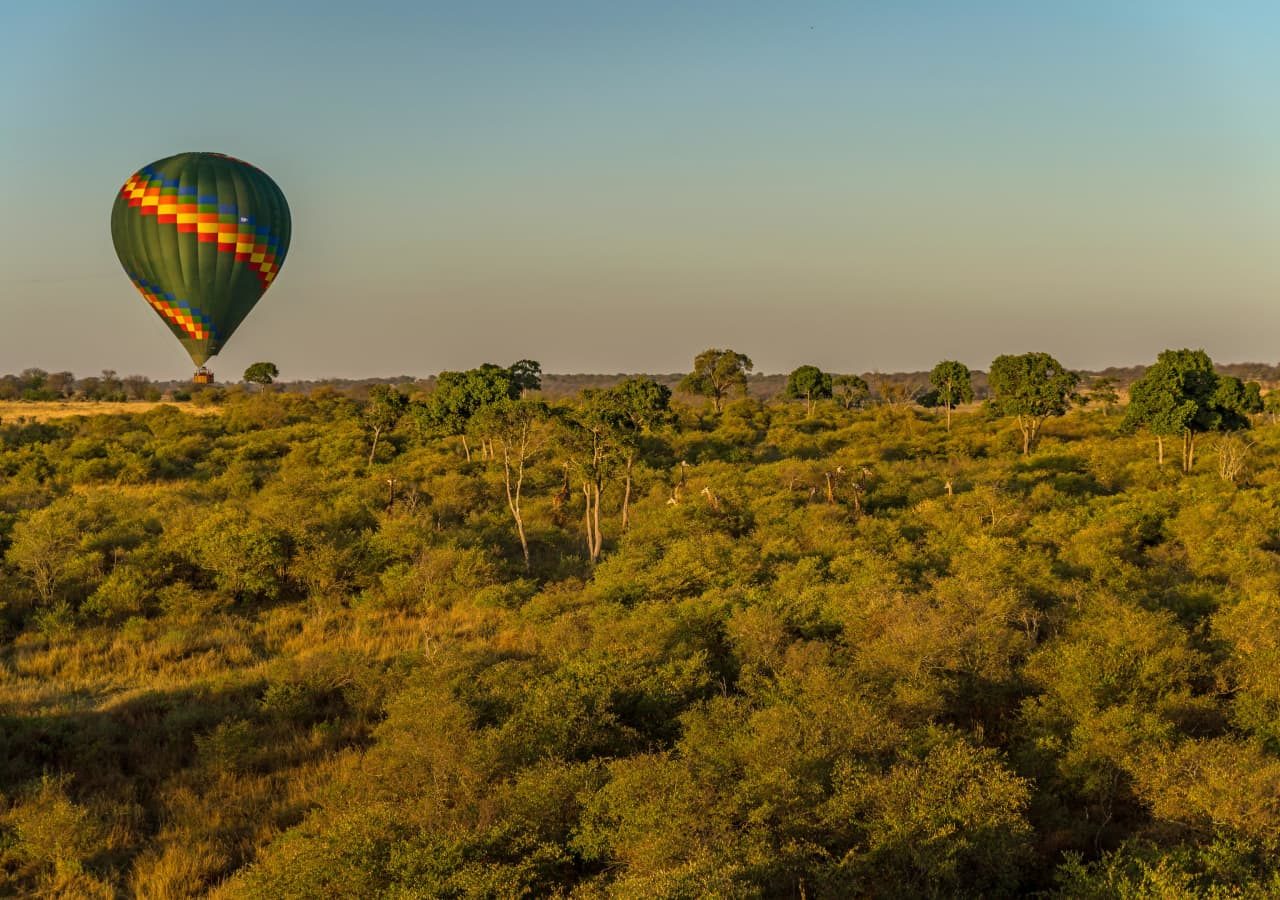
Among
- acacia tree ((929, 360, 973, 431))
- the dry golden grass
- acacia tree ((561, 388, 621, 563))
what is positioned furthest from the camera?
the dry golden grass

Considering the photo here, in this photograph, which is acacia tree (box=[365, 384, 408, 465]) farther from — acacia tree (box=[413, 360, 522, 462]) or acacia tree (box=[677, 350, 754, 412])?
acacia tree (box=[677, 350, 754, 412])

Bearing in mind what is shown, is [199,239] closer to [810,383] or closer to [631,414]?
[631,414]

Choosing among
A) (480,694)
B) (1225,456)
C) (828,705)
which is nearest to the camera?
(828,705)

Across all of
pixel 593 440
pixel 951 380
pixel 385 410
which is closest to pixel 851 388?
pixel 951 380

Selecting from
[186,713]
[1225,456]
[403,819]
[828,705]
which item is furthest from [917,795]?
[1225,456]

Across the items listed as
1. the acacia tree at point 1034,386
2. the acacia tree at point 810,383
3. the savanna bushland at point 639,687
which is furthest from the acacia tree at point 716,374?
the savanna bushland at point 639,687

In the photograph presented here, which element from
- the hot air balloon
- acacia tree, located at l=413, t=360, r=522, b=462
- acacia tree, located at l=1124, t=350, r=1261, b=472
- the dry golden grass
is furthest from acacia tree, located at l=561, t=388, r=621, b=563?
the dry golden grass

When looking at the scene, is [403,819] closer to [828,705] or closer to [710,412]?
[828,705]
